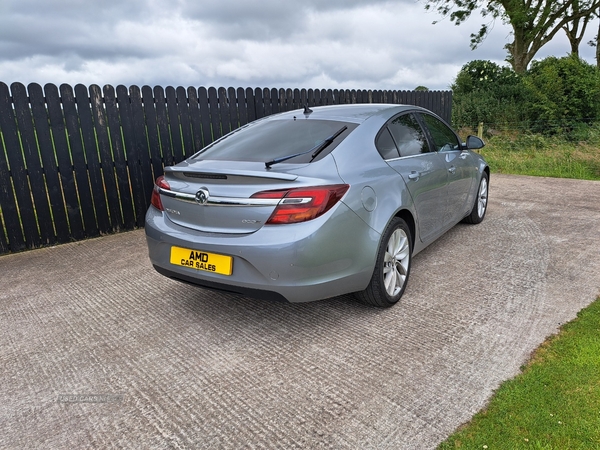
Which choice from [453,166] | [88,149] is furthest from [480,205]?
[88,149]

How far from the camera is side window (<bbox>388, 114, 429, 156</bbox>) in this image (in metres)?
3.46

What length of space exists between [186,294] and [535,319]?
2653mm

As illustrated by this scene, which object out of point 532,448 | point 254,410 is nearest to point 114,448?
point 254,410

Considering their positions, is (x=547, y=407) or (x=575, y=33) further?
(x=575, y=33)

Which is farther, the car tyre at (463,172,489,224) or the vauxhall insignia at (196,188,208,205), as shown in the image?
the car tyre at (463,172,489,224)

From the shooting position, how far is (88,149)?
5.34 meters

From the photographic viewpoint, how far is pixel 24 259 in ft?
15.8

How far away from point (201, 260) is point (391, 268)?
1.37 m

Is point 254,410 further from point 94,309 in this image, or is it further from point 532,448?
point 94,309

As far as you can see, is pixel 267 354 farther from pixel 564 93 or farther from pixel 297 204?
pixel 564 93

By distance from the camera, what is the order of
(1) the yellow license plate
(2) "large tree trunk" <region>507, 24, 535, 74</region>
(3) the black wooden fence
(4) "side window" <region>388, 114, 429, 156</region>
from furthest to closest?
(2) "large tree trunk" <region>507, 24, 535, 74</region>, (3) the black wooden fence, (4) "side window" <region>388, 114, 429, 156</region>, (1) the yellow license plate

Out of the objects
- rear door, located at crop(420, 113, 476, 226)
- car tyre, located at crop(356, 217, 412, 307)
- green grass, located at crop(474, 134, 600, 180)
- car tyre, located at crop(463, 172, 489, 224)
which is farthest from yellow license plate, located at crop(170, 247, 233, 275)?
green grass, located at crop(474, 134, 600, 180)

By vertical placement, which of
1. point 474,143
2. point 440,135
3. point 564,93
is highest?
point 564,93

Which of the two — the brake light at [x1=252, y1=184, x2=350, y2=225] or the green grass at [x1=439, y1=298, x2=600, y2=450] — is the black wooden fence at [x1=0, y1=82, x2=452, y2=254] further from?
the green grass at [x1=439, y1=298, x2=600, y2=450]
